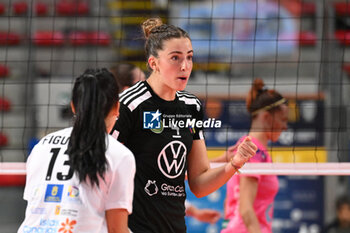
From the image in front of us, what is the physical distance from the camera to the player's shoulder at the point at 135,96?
3.10 meters

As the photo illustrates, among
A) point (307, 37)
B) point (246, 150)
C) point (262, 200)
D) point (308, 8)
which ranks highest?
point (308, 8)

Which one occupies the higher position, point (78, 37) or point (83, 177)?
point (78, 37)

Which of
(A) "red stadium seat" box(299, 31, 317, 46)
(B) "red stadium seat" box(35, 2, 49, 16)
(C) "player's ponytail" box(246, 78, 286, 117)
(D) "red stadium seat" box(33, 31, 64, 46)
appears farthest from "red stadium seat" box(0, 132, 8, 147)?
(C) "player's ponytail" box(246, 78, 286, 117)

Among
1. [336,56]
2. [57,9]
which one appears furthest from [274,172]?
[57,9]

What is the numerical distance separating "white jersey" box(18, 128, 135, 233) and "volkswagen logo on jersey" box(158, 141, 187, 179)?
71 cm

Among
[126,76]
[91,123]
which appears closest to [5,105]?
[126,76]

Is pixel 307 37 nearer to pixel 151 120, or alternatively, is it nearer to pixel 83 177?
pixel 151 120

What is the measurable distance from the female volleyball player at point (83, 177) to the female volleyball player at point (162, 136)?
0.66m

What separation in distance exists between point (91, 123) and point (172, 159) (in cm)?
84

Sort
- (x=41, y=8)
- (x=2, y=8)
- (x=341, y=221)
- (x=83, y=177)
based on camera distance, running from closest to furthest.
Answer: (x=83, y=177) → (x=341, y=221) → (x=41, y=8) → (x=2, y=8)

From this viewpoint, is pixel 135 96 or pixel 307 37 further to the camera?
pixel 307 37

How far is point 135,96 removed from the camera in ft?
10.3

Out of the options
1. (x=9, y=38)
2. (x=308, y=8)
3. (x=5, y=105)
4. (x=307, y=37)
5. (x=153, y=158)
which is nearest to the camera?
(x=153, y=158)

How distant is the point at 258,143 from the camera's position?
4.13m
